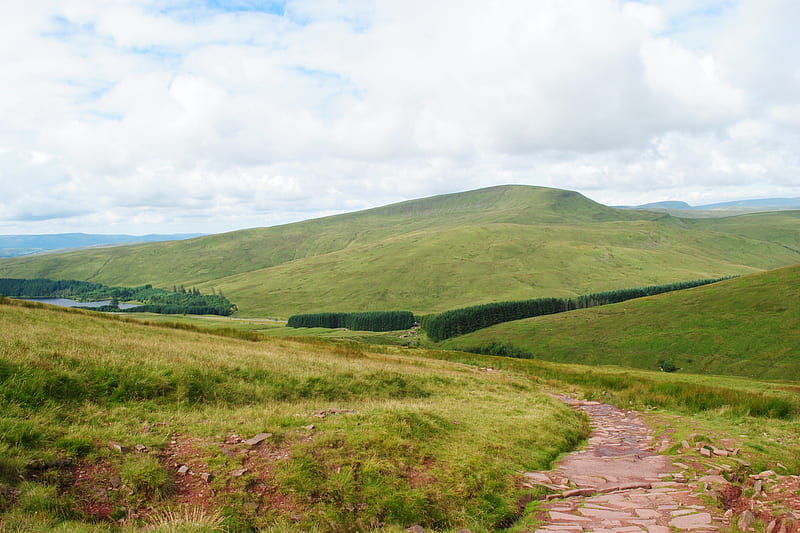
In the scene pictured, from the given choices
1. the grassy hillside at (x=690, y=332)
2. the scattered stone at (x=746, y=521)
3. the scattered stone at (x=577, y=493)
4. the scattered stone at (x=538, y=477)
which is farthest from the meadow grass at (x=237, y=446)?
the grassy hillside at (x=690, y=332)

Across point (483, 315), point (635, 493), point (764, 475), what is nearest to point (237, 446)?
point (635, 493)

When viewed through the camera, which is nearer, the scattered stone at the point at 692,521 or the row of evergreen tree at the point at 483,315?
the scattered stone at the point at 692,521

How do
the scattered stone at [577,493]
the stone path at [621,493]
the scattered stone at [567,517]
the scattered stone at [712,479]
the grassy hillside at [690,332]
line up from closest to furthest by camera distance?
1. the stone path at [621,493]
2. the scattered stone at [567,517]
3. the scattered stone at [577,493]
4. the scattered stone at [712,479]
5. the grassy hillside at [690,332]

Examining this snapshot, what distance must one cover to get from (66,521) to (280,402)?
8557 mm

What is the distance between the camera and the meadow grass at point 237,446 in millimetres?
8578

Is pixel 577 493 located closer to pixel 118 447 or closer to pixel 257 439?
pixel 257 439

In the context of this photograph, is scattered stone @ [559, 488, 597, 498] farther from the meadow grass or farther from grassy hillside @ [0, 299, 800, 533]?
the meadow grass

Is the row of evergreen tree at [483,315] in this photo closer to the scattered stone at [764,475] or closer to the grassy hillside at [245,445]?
the grassy hillside at [245,445]

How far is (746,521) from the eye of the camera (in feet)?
28.2

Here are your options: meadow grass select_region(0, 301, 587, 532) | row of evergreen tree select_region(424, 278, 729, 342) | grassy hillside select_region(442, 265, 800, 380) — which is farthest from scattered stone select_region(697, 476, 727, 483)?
row of evergreen tree select_region(424, 278, 729, 342)

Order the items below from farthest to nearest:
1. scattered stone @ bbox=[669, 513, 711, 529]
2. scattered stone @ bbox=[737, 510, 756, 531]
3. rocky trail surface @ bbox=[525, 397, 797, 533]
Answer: rocky trail surface @ bbox=[525, 397, 797, 533] → scattered stone @ bbox=[669, 513, 711, 529] → scattered stone @ bbox=[737, 510, 756, 531]

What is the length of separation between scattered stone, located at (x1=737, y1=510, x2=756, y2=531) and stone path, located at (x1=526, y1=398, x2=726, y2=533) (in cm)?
34

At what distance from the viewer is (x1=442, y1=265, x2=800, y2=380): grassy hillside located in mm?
94750

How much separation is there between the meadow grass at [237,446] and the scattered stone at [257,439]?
0.13 m
